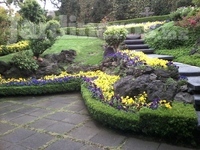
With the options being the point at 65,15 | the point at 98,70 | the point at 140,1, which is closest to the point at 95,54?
the point at 98,70

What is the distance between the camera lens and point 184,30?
9172mm

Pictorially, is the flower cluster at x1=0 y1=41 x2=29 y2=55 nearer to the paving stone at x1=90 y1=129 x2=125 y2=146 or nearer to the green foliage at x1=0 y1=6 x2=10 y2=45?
the green foliage at x1=0 y1=6 x2=10 y2=45

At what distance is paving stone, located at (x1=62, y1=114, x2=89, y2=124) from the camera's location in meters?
4.81

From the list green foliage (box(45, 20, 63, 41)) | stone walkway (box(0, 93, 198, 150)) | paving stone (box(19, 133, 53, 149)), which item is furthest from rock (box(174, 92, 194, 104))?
green foliage (box(45, 20, 63, 41))

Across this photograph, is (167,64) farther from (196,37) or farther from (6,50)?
(6,50)

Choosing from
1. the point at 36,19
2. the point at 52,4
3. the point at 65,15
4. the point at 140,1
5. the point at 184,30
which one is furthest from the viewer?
the point at 52,4

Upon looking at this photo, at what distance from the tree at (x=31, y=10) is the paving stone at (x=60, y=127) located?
9.12 m

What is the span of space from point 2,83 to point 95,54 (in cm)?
431

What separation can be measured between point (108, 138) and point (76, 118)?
3.96 ft

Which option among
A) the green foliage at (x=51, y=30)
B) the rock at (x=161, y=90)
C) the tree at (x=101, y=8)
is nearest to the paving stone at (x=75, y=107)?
the rock at (x=161, y=90)

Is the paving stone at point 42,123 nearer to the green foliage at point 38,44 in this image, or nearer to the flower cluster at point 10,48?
the green foliage at point 38,44

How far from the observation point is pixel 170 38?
9.28 m

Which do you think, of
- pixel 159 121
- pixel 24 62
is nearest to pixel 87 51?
pixel 24 62

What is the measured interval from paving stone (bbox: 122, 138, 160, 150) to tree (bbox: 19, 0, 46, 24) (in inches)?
409
